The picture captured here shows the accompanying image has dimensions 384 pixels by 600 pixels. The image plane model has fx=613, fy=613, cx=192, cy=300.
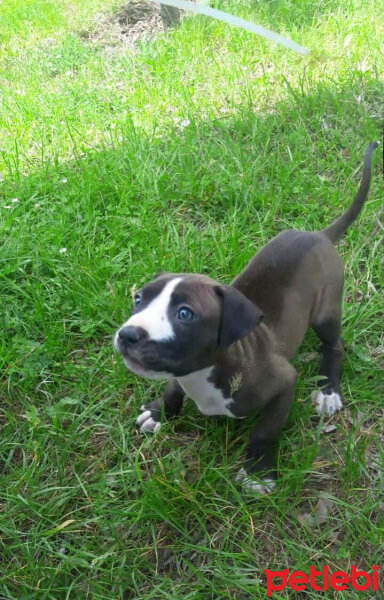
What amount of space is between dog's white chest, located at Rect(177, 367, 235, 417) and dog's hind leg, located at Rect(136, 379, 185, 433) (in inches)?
8.4

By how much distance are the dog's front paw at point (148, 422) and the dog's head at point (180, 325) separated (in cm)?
66

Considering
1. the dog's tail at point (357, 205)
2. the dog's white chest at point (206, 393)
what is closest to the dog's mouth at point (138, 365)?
the dog's white chest at point (206, 393)

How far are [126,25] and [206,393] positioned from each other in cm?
491

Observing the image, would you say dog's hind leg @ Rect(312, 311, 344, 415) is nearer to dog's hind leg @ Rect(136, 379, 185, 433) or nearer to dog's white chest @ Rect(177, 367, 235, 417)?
dog's white chest @ Rect(177, 367, 235, 417)

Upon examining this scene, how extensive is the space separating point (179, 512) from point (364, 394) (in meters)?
1.02

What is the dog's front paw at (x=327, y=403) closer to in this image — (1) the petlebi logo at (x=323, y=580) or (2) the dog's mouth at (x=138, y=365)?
(1) the petlebi logo at (x=323, y=580)

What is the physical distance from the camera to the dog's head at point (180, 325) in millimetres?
2002

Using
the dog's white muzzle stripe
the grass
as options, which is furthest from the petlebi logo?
the dog's white muzzle stripe

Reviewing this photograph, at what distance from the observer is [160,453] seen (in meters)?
2.71

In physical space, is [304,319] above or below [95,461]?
above

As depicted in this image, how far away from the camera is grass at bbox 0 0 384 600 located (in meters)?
2.37

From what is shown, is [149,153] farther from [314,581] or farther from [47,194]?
[314,581]

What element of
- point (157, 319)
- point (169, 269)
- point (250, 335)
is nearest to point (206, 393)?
point (250, 335)

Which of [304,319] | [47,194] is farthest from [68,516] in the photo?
[47,194]
